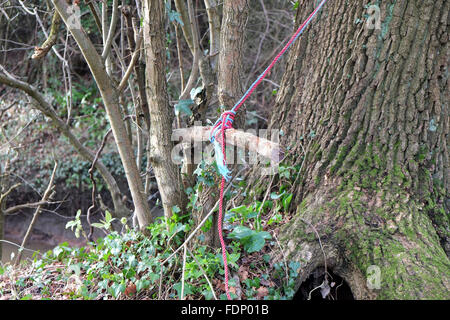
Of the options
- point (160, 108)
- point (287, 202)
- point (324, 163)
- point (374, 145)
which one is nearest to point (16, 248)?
point (160, 108)

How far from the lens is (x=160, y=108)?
2.25 m

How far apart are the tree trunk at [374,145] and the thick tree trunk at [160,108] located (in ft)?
2.32

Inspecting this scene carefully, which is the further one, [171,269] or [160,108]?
[160,108]

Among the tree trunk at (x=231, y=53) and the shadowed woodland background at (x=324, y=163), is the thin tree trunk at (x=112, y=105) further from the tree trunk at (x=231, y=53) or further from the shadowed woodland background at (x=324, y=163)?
the tree trunk at (x=231, y=53)

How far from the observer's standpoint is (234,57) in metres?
2.24

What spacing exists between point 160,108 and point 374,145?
4.20 feet

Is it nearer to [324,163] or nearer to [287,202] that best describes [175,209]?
[287,202]

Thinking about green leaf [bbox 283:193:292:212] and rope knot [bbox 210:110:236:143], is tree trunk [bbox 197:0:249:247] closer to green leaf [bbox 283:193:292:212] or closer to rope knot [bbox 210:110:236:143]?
rope knot [bbox 210:110:236:143]

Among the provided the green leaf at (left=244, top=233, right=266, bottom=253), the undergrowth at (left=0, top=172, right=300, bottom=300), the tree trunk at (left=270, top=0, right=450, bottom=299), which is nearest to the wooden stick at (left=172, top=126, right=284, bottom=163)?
the undergrowth at (left=0, top=172, right=300, bottom=300)

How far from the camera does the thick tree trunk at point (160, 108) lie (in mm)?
2178

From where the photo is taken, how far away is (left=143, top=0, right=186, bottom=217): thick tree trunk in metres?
2.18

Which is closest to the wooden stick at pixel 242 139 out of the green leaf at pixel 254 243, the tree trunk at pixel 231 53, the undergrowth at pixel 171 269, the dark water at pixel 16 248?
the tree trunk at pixel 231 53

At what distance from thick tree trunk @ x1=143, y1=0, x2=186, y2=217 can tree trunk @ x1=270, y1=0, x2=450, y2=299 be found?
71 cm

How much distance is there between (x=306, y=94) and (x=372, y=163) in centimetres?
66
